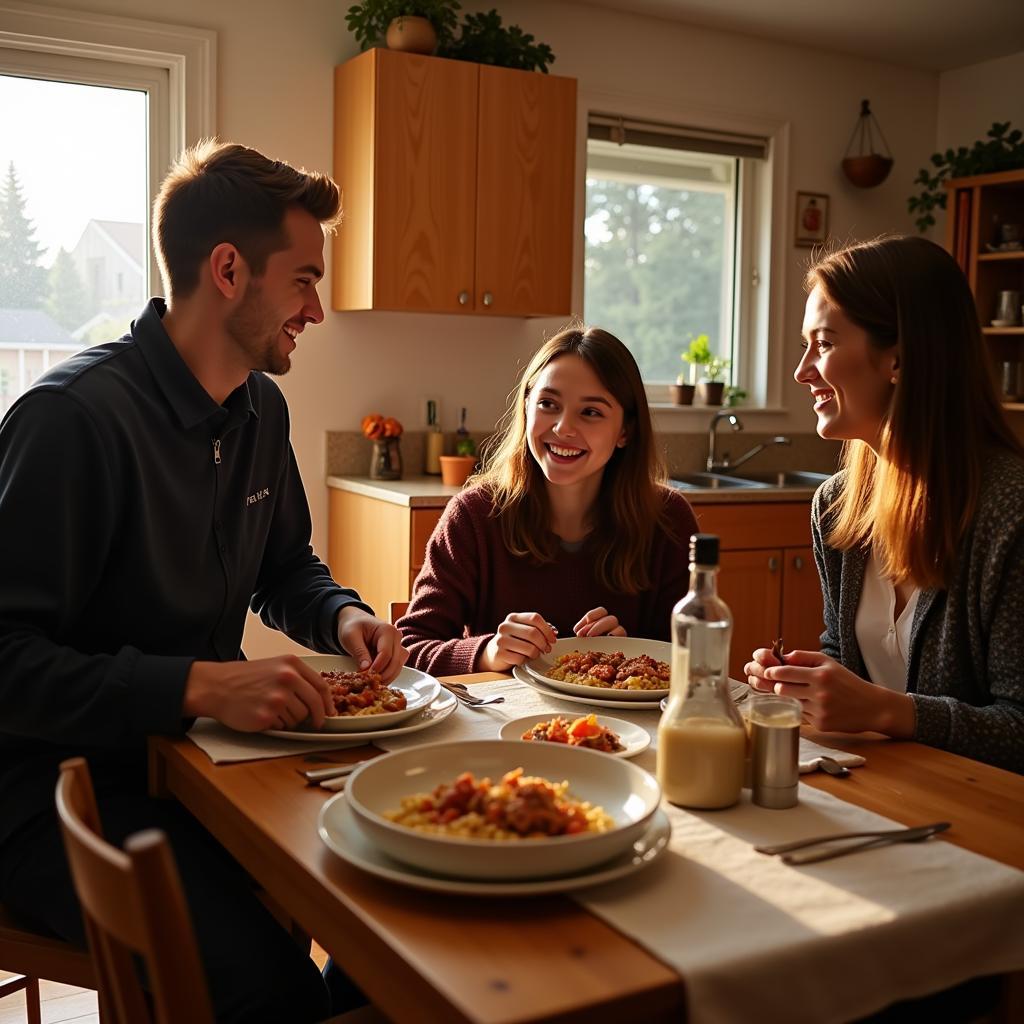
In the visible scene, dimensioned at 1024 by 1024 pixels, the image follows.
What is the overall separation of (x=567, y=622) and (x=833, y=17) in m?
3.07

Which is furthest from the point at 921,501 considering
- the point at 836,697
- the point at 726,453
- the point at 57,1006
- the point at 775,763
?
the point at 726,453

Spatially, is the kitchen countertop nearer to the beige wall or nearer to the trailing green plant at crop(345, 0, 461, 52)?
the beige wall

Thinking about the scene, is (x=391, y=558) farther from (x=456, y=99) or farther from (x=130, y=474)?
(x=130, y=474)

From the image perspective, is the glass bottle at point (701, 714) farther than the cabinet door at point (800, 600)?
No

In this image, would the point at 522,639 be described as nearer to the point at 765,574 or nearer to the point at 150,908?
the point at 150,908

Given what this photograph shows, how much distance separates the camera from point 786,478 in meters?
4.64

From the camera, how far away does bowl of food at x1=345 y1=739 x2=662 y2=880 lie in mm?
961

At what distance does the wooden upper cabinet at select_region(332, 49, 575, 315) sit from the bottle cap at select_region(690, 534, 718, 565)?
8.53 ft

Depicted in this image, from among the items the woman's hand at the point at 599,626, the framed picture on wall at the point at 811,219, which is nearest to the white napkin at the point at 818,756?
the woman's hand at the point at 599,626

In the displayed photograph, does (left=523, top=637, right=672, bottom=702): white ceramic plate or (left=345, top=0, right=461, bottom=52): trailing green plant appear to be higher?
(left=345, top=0, right=461, bottom=52): trailing green plant

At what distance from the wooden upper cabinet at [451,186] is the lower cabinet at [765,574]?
91cm

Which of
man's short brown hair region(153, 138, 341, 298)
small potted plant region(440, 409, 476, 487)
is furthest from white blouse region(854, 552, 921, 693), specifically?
small potted plant region(440, 409, 476, 487)

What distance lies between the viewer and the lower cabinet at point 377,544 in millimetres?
3328

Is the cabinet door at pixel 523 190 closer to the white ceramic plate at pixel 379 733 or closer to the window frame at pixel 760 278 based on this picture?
the window frame at pixel 760 278
